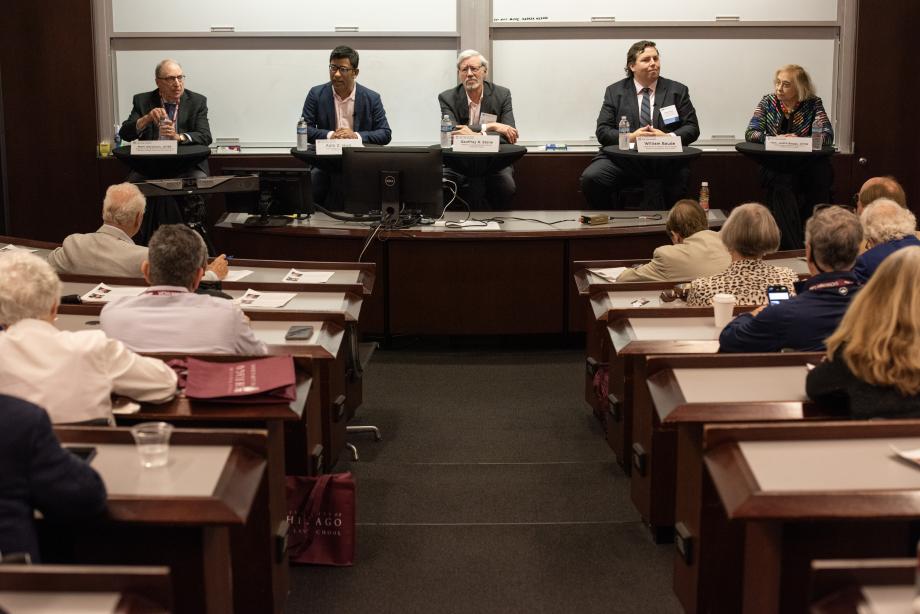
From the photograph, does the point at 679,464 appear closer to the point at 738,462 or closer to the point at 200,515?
the point at 738,462

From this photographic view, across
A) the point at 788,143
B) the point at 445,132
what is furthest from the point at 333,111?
the point at 788,143

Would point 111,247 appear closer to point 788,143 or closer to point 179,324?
point 179,324

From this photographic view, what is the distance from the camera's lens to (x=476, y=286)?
6293mm

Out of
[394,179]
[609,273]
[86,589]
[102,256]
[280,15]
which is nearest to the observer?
[86,589]

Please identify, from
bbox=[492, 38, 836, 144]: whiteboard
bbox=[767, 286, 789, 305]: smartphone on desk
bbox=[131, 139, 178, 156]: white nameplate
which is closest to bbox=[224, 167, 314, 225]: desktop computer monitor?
bbox=[131, 139, 178, 156]: white nameplate

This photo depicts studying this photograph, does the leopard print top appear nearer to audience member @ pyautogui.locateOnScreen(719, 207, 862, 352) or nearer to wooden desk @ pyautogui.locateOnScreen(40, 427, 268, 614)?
audience member @ pyautogui.locateOnScreen(719, 207, 862, 352)

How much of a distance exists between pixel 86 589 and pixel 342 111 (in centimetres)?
621

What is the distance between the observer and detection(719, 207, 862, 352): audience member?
3.40m

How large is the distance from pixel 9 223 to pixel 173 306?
18.6 feet

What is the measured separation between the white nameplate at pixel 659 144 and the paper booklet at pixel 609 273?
229cm

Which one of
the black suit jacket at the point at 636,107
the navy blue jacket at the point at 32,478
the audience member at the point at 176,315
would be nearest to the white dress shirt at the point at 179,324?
the audience member at the point at 176,315

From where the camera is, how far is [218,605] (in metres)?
2.48

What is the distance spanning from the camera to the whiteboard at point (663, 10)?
8.52m

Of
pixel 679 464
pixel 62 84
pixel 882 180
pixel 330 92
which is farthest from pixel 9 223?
pixel 679 464
